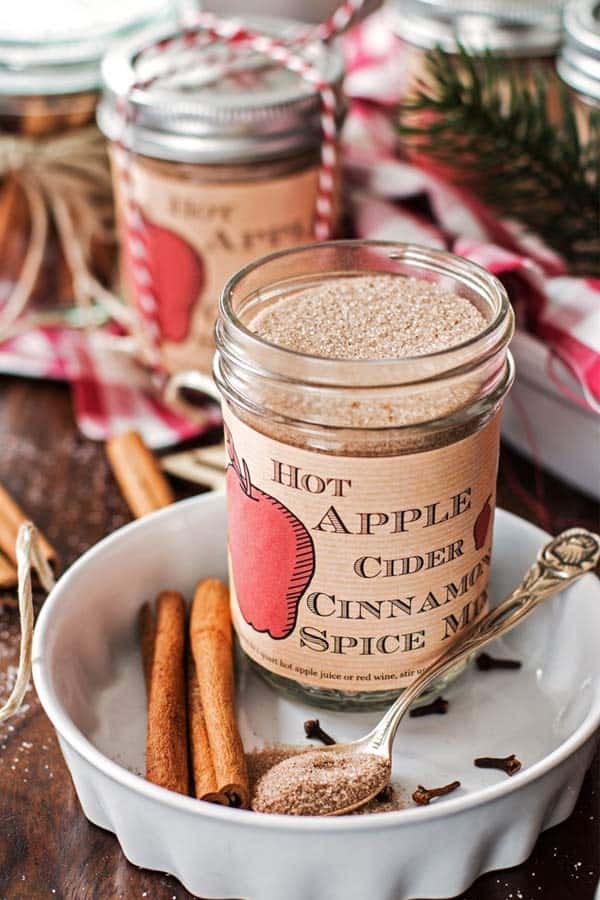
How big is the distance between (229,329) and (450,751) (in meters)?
0.22

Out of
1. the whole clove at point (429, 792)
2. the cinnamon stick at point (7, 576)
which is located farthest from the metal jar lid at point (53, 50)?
the whole clove at point (429, 792)

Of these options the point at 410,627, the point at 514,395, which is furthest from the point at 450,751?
the point at 514,395

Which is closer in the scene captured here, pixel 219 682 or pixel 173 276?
pixel 219 682

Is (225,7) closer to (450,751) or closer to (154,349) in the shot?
(154,349)

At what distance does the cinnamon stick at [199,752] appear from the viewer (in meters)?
0.47

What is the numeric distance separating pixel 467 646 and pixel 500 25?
520mm

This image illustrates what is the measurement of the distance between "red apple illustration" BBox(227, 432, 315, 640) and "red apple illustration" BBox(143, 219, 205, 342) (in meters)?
0.30

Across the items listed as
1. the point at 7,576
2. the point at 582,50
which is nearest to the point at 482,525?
the point at 7,576

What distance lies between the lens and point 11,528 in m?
0.70

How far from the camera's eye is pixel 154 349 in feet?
2.76

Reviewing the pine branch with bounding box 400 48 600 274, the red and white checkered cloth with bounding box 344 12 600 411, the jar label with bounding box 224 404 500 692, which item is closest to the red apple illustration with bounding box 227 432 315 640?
the jar label with bounding box 224 404 500 692

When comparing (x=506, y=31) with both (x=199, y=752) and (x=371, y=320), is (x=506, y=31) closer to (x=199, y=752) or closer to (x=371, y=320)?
(x=371, y=320)

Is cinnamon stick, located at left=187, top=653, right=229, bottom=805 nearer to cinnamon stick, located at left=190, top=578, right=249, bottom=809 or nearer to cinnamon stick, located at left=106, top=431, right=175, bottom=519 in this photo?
Answer: cinnamon stick, located at left=190, top=578, right=249, bottom=809

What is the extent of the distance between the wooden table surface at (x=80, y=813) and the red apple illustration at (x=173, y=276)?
14 cm
